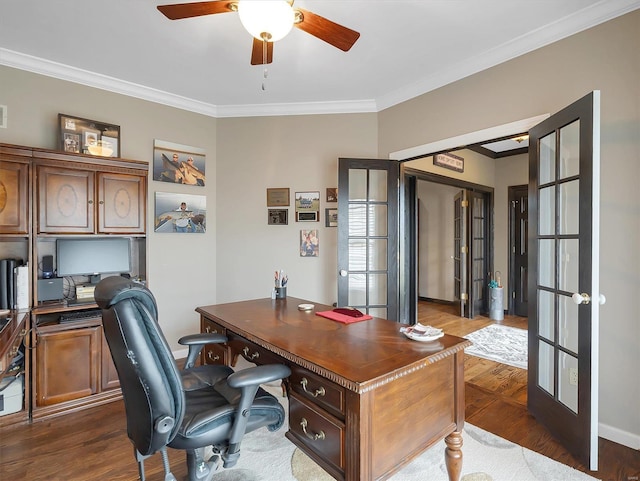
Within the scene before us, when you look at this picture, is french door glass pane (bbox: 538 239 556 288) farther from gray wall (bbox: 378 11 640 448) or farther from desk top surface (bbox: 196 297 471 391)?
desk top surface (bbox: 196 297 471 391)

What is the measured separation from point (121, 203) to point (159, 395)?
220 centimetres

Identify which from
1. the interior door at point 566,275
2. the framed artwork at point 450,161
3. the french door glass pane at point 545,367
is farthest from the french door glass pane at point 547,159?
the framed artwork at point 450,161

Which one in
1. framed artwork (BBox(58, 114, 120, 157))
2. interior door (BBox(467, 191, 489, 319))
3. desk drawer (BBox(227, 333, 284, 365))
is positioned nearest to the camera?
desk drawer (BBox(227, 333, 284, 365))

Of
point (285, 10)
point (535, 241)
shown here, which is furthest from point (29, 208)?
point (535, 241)

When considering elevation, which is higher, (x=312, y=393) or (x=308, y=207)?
(x=308, y=207)

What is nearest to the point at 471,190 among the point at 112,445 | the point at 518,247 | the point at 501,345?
the point at 518,247

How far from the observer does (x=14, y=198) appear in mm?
2383

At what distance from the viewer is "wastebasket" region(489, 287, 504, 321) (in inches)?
208

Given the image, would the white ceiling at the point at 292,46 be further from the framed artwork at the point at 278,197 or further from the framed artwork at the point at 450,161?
the framed artwork at the point at 450,161

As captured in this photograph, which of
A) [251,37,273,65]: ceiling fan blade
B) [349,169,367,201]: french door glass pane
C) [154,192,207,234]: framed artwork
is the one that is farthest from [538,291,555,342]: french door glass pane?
[154,192,207,234]: framed artwork

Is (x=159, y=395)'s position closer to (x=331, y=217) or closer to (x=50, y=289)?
(x=50, y=289)

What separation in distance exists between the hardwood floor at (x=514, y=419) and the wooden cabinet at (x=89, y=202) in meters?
3.19

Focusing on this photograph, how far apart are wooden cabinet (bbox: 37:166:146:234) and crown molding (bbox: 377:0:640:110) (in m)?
2.69

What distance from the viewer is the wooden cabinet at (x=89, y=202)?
2516 mm
